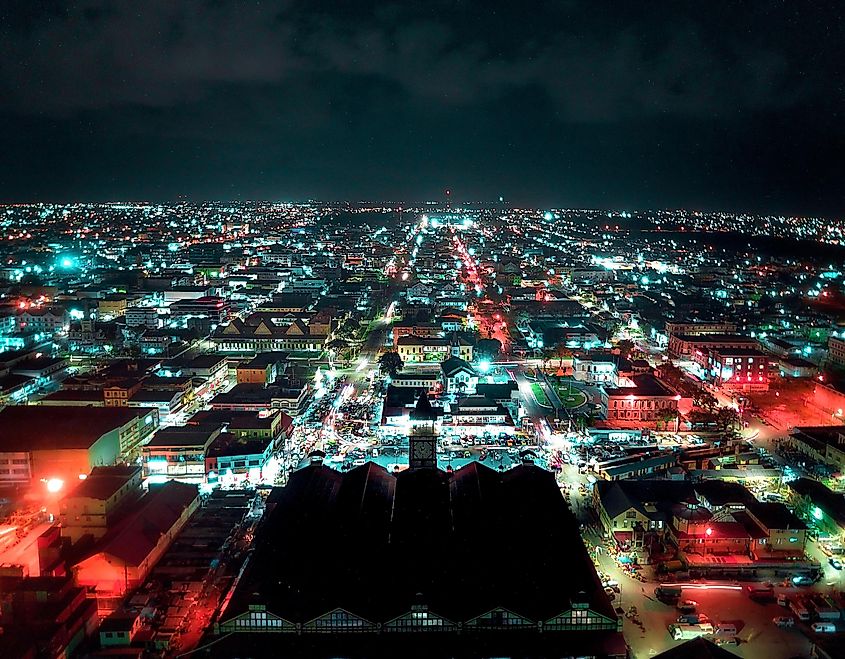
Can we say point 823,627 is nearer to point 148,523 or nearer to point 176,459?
point 148,523

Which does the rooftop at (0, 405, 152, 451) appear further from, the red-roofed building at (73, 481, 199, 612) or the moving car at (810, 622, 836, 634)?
the moving car at (810, 622, 836, 634)

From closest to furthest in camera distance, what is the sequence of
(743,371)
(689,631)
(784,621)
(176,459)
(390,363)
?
1. (689,631)
2. (784,621)
3. (176,459)
4. (743,371)
5. (390,363)

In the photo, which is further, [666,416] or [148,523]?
[666,416]

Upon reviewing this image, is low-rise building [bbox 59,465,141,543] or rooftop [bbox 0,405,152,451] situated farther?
rooftop [bbox 0,405,152,451]

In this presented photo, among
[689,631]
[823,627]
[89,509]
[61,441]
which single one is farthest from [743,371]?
[61,441]

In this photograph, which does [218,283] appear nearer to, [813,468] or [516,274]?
[516,274]

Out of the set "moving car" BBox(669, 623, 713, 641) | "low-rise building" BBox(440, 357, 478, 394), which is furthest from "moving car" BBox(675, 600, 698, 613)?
"low-rise building" BBox(440, 357, 478, 394)

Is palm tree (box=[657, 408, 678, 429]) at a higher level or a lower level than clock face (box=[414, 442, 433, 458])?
lower

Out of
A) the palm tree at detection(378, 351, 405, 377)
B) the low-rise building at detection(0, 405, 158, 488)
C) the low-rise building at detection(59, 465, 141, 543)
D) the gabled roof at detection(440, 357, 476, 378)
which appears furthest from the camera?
the palm tree at detection(378, 351, 405, 377)

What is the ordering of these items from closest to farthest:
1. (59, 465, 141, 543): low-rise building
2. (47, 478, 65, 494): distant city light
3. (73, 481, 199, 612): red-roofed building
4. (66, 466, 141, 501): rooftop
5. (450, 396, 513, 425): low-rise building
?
(73, 481, 199, 612): red-roofed building → (59, 465, 141, 543): low-rise building → (66, 466, 141, 501): rooftop → (47, 478, 65, 494): distant city light → (450, 396, 513, 425): low-rise building

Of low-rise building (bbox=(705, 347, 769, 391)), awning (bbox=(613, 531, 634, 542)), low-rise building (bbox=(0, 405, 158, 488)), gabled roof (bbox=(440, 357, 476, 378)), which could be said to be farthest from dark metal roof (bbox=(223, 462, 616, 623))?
low-rise building (bbox=(705, 347, 769, 391))

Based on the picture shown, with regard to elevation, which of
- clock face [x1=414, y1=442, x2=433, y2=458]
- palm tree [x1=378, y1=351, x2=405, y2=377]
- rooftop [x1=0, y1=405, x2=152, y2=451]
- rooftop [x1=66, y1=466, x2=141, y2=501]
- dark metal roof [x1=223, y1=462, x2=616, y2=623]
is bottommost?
palm tree [x1=378, y1=351, x2=405, y2=377]
